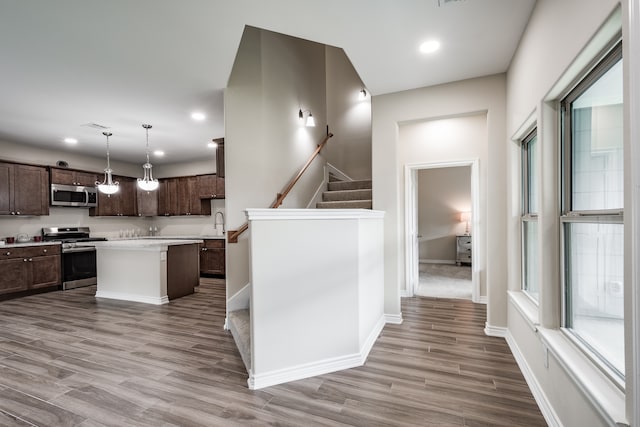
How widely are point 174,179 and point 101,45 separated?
5.24 m

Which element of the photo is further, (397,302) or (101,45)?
(397,302)

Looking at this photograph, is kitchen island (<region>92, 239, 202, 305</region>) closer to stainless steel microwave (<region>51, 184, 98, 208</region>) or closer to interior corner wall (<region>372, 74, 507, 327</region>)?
stainless steel microwave (<region>51, 184, 98, 208</region>)

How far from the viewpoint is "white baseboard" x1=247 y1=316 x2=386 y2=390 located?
2.30 meters

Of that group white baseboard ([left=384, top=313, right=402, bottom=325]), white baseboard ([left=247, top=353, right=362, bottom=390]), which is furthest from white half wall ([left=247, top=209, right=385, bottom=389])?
white baseboard ([left=384, top=313, right=402, bottom=325])

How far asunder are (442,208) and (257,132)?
5908mm

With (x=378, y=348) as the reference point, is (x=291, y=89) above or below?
above

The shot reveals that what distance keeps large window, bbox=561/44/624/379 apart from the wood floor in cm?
79

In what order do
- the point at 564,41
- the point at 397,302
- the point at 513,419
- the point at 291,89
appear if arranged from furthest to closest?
the point at 291,89, the point at 397,302, the point at 513,419, the point at 564,41

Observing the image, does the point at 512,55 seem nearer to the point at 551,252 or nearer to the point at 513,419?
the point at 551,252

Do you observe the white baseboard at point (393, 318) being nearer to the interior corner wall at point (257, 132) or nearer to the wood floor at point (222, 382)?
the wood floor at point (222, 382)

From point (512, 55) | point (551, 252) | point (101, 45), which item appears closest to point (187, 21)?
point (101, 45)

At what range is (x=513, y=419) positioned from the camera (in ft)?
6.23

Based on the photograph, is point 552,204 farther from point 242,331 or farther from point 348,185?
point 348,185

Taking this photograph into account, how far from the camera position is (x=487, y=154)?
11.0ft
